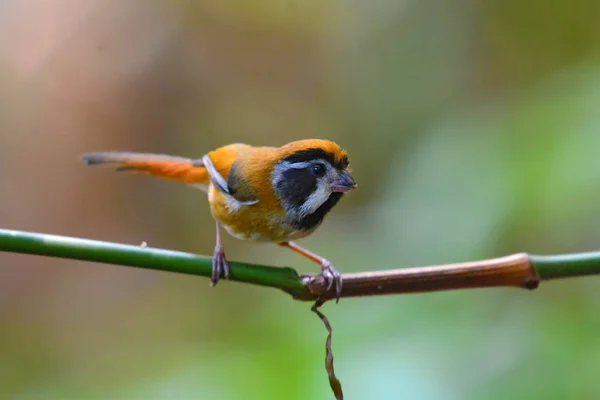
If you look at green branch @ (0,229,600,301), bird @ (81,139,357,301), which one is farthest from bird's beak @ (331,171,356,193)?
green branch @ (0,229,600,301)

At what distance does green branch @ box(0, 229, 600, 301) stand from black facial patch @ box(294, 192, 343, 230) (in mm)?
545

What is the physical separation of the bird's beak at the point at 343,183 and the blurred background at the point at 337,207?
497 millimetres

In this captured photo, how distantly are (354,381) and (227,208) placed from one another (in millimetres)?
810

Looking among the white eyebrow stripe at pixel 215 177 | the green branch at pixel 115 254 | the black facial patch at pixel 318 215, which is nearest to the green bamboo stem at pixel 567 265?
the green branch at pixel 115 254

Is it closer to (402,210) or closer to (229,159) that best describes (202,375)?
A: (229,159)

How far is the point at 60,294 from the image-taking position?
4.36 metres

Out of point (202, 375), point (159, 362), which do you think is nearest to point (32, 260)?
point (159, 362)

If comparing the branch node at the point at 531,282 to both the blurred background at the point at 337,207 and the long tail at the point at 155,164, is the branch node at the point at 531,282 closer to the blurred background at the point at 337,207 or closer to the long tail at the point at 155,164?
the blurred background at the point at 337,207

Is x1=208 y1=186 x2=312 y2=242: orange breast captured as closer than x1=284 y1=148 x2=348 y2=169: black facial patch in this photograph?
No

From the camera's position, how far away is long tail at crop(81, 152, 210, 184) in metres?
2.48

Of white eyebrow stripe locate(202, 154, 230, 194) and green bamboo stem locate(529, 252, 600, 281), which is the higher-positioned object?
green bamboo stem locate(529, 252, 600, 281)

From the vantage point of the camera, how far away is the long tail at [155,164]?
2479 mm

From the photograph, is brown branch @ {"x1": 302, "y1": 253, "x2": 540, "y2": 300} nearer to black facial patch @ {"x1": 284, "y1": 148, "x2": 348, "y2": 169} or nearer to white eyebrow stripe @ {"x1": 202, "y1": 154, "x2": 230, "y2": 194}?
black facial patch @ {"x1": 284, "y1": 148, "x2": 348, "y2": 169}

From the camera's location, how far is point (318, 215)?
6.64 ft
